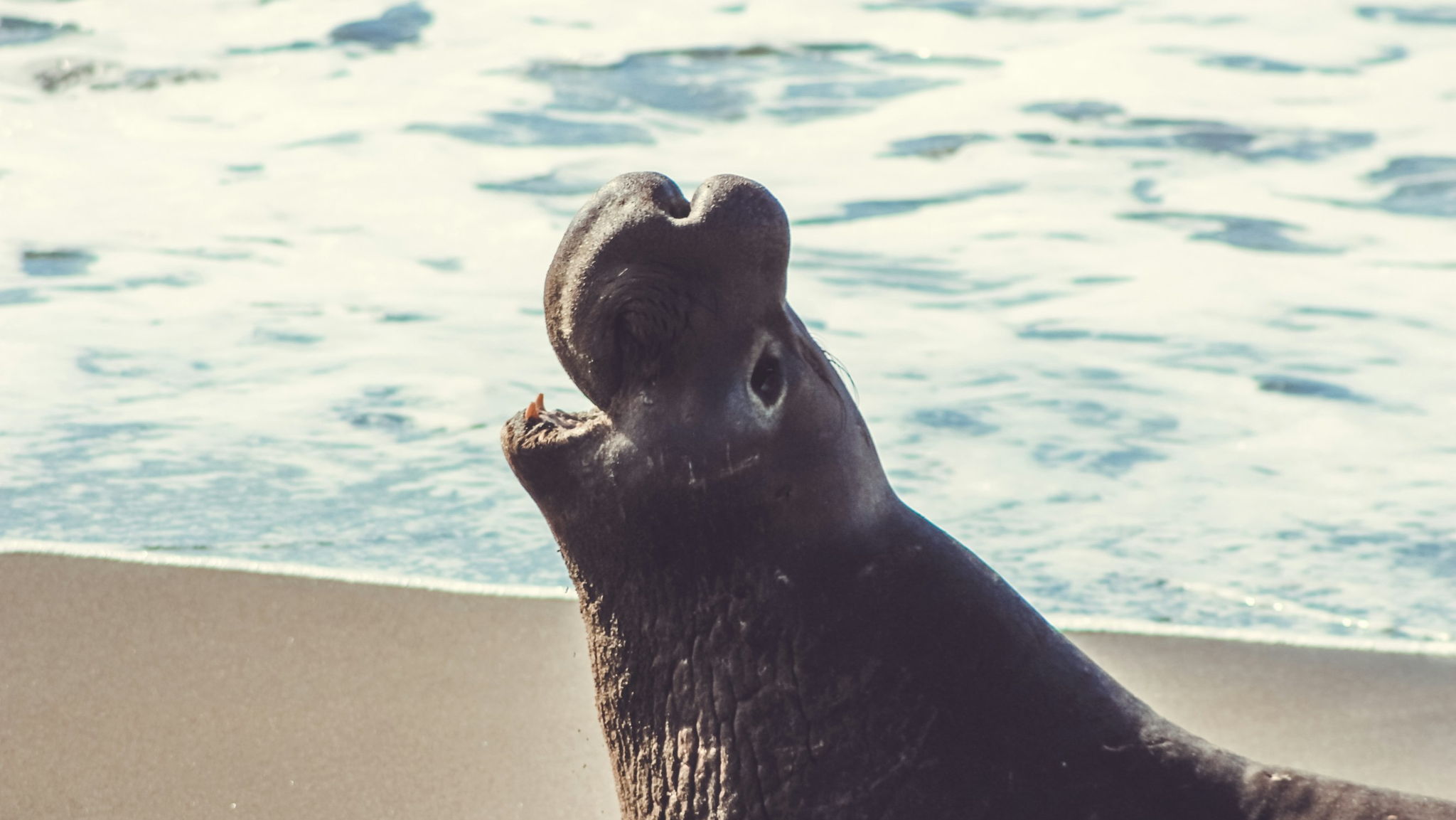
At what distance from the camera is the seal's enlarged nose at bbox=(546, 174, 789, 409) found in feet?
5.74

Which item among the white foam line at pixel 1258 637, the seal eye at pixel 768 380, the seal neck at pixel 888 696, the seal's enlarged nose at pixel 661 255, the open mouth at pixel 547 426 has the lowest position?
the white foam line at pixel 1258 637

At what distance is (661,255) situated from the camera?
1.76 metres

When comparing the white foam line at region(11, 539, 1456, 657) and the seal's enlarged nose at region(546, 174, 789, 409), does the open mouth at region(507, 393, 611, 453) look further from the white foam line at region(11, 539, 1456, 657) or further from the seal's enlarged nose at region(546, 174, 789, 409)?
the white foam line at region(11, 539, 1456, 657)

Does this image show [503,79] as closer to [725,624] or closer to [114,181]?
[114,181]

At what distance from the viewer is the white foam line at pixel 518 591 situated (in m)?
3.86

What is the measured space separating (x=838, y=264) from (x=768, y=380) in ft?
17.6

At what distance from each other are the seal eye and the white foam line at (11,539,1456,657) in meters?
2.18

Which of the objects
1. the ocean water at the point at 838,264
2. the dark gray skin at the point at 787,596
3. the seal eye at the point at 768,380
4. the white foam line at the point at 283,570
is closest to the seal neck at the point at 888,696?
the dark gray skin at the point at 787,596

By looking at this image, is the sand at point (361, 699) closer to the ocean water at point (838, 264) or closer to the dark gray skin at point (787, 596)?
the ocean water at point (838, 264)

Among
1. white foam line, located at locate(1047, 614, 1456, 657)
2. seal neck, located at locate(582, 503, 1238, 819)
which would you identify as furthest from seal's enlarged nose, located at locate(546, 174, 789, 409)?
white foam line, located at locate(1047, 614, 1456, 657)

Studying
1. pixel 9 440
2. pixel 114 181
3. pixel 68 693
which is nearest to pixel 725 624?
pixel 68 693

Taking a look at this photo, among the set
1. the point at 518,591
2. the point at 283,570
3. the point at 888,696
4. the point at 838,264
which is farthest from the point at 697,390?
the point at 838,264

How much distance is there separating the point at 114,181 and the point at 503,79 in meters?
2.91

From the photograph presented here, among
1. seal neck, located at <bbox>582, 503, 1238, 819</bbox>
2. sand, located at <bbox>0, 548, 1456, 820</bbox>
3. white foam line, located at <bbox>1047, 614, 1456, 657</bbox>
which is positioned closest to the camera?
seal neck, located at <bbox>582, 503, 1238, 819</bbox>
